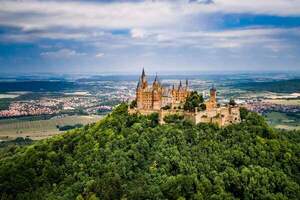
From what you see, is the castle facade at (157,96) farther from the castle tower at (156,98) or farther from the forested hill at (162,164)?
the forested hill at (162,164)

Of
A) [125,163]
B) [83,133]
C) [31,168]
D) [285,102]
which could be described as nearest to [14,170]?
[31,168]

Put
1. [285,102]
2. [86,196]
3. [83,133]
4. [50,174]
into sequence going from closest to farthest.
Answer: [86,196] → [50,174] → [83,133] → [285,102]

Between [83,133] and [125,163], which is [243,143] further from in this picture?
[83,133]

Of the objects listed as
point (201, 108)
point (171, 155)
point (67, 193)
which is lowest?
point (67, 193)

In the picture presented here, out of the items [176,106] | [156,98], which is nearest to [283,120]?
[176,106]

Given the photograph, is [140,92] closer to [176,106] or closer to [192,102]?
[176,106]

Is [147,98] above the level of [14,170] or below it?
above

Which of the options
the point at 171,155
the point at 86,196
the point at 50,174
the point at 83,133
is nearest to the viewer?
the point at 86,196
